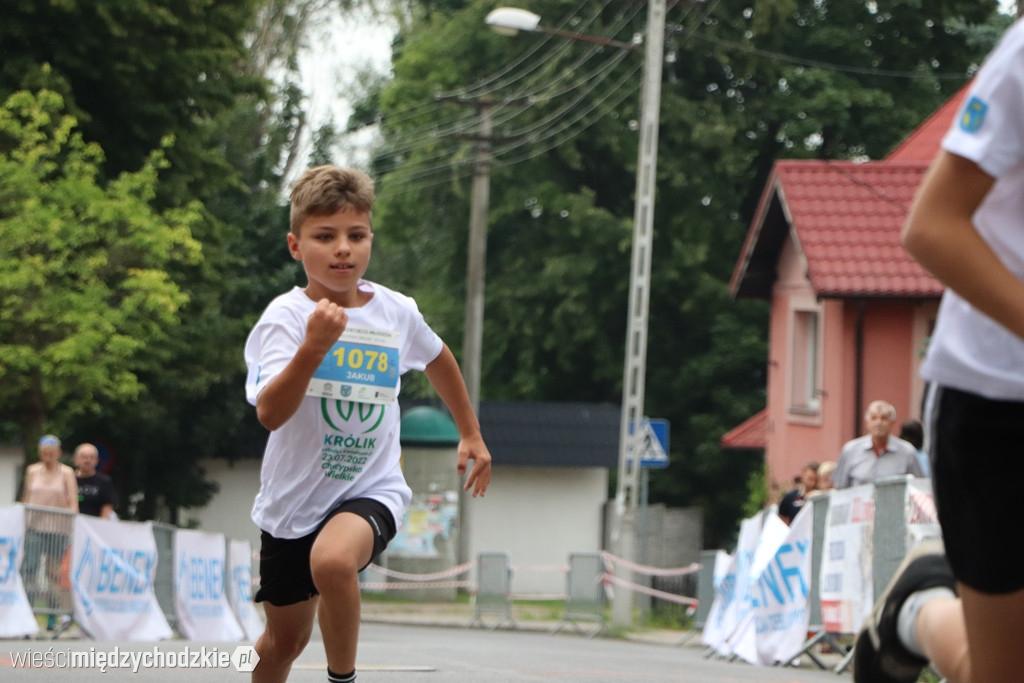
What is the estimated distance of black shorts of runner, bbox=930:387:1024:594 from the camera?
3145 millimetres

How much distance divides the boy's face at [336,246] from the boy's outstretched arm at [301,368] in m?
0.47

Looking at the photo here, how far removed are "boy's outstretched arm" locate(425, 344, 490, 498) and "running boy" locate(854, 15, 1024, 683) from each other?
246 centimetres

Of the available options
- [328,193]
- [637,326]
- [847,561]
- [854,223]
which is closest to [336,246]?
[328,193]

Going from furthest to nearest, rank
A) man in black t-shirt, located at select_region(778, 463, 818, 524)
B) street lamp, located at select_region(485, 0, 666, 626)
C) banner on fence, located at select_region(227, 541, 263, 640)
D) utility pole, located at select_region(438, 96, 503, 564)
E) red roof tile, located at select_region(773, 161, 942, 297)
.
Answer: utility pole, located at select_region(438, 96, 503, 564), red roof tile, located at select_region(773, 161, 942, 297), street lamp, located at select_region(485, 0, 666, 626), banner on fence, located at select_region(227, 541, 263, 640), man in black t-shirt, located at select_region(778, 463, 818, 524)

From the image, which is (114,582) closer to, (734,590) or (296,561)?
(734,590)

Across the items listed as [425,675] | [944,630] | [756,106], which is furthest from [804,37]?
[944,630]

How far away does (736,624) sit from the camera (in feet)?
52.6

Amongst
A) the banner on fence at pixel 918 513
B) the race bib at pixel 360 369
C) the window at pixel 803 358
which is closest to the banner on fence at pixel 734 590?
the banner on fence at pixel 918 513

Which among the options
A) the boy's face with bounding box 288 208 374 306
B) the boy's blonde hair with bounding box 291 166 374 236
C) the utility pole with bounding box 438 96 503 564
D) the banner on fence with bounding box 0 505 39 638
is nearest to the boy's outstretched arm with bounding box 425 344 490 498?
the boy's face with bounding box 288 208 374 306

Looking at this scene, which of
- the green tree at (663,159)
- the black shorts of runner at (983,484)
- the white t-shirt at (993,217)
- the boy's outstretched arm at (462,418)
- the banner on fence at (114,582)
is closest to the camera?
the white t-shirt at (993,217)

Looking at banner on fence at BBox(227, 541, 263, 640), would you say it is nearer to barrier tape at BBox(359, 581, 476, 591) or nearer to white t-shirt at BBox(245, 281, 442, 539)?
barrier tape at BBox(359, 581, 476, 591)

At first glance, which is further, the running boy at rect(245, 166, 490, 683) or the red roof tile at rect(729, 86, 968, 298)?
the red roof tile at rect(729, 86, 968, 298)

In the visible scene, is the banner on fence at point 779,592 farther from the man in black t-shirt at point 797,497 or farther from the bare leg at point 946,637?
the bare leg at point 946,637

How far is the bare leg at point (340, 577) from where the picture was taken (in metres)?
5.03
